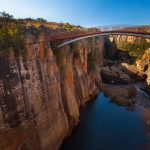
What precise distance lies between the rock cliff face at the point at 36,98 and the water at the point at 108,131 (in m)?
1.43

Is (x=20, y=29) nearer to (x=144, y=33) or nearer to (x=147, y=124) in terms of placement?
(x=144, y=33)

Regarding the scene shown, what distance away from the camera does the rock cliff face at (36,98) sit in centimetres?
1555

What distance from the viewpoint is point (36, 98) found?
61.4ft

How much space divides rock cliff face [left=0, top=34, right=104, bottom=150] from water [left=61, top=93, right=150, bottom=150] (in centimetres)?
143

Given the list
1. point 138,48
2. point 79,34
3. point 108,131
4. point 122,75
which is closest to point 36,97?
point 108,131

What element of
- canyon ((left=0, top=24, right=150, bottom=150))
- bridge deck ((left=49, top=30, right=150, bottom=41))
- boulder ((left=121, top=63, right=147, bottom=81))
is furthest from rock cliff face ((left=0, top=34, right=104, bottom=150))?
boulder ((left=121, top=63, right=147, bottom=81))

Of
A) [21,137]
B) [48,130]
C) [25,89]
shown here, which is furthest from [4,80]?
[48,130]

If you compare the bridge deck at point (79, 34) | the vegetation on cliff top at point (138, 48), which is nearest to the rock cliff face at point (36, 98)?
the bridge deck at point (79, 34)

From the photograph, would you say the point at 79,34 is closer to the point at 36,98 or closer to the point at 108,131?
the point at 108,131

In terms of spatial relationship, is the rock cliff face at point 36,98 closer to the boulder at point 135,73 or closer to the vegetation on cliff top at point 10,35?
the vegetation on cliff top at point 10,35

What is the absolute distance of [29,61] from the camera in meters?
18.3

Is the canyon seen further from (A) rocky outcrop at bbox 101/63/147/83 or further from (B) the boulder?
(B) the boulder

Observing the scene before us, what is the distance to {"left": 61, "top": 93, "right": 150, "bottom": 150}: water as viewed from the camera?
73.8 ft

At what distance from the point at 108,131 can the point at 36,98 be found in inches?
395
